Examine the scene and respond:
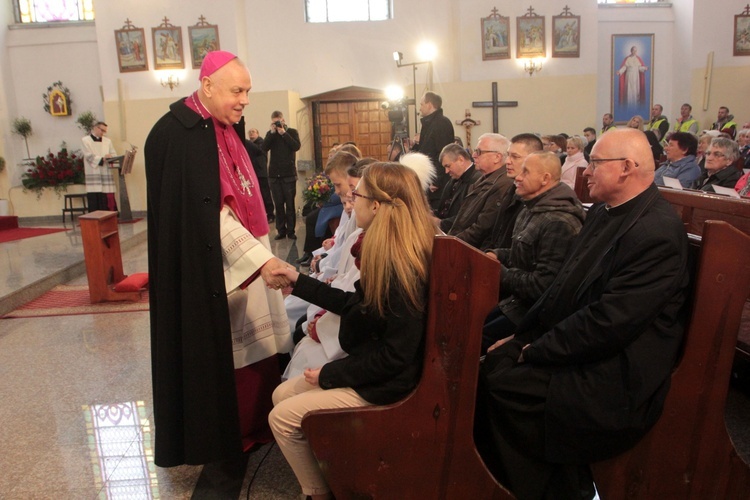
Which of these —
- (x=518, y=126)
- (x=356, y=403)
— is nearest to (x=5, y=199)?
(x=518, y=126)

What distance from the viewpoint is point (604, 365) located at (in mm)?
1927

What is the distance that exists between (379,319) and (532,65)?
11.6 meters

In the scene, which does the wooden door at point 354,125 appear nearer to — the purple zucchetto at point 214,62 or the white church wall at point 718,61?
the white church wall at point 718,61

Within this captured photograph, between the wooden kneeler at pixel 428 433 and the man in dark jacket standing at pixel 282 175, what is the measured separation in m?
7.28

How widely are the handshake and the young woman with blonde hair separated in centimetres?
24

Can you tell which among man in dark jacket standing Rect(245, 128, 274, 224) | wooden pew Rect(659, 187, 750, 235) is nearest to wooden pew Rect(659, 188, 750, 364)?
wooden pew Rect(659, 187, 750, 235)

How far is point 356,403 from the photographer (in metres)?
2.06


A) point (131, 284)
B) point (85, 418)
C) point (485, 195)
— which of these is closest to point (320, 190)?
point (131, 284)

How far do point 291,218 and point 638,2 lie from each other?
33.4 ft

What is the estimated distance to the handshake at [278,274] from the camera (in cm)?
232

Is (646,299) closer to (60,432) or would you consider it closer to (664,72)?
(60,432)

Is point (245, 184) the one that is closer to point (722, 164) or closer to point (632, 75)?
point (722, 164)

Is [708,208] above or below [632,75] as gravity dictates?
below

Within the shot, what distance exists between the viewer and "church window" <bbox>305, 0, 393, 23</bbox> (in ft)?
43.5
